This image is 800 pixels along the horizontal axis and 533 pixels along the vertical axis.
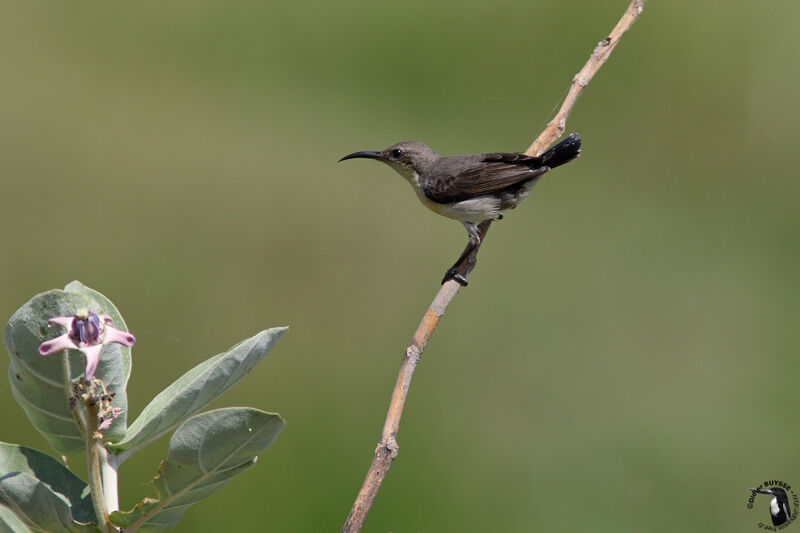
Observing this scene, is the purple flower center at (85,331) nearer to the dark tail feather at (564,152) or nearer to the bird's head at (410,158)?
the dark tail feather at (564,152)

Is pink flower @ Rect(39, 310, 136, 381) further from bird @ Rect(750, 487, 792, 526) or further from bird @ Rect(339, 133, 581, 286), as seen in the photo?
bird @ Rect(339, 133, 581, 286)

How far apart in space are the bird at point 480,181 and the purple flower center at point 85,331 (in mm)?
1208

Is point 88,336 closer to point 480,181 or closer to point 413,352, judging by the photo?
point 413,352

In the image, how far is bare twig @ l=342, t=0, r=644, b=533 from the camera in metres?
0.53

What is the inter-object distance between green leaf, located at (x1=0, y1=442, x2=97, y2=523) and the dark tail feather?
127 cm

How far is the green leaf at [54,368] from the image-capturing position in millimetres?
427

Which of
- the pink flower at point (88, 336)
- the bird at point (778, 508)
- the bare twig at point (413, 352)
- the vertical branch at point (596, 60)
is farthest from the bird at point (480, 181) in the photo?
the pink flower at point (88, 336)

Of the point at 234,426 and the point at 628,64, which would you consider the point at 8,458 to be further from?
the point at 628,64

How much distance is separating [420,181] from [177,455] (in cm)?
157

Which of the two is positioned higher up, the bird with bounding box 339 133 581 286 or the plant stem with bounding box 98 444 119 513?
the bird with bounding box 339 133 581 286

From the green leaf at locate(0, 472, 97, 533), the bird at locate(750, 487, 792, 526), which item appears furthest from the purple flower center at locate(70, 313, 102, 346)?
the bird at locate(750, 487, 792, 526)

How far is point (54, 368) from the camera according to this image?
46 cm

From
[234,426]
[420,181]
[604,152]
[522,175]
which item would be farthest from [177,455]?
[604,152]

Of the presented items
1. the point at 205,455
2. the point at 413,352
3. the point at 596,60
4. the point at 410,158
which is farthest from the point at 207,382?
the point at 410,158
